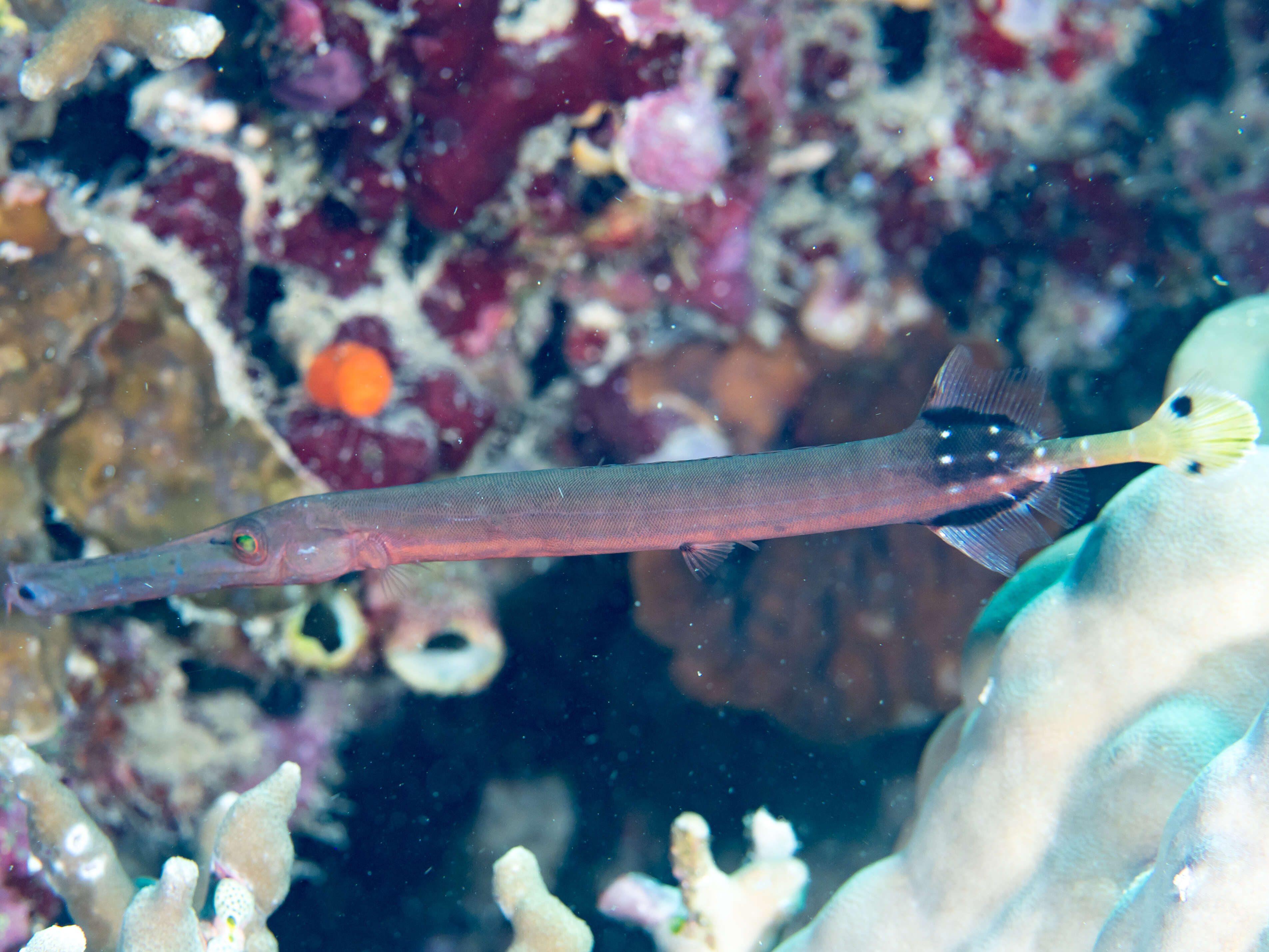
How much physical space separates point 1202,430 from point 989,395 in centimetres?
68

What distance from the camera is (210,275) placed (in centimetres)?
411

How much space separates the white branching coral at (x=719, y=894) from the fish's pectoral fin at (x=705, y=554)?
127 centimetres

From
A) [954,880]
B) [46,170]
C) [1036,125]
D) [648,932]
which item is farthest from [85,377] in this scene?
[1036,125]

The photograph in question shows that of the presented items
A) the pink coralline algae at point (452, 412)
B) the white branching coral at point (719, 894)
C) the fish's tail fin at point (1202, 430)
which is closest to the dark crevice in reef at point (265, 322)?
the pink coralline algae at point (452, 412)

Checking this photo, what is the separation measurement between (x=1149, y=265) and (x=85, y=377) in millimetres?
5505

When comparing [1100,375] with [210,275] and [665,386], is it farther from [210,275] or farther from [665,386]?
[210,275]

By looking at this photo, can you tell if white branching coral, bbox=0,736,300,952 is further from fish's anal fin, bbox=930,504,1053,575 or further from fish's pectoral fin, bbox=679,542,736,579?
fish's anal fin, bbox=930,504,1053,575

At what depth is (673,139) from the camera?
3951 millimetres

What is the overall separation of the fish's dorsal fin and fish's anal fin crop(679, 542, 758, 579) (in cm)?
92

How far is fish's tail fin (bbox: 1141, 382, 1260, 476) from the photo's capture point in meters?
2.60

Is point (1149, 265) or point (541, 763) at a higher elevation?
point (1149, 265)

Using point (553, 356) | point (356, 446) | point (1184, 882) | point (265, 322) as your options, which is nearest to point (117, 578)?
point (356, 446)

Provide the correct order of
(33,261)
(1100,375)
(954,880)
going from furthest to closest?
(1100,375) → (33,261) → (954,880)

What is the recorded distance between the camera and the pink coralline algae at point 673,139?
3916 millimetres
